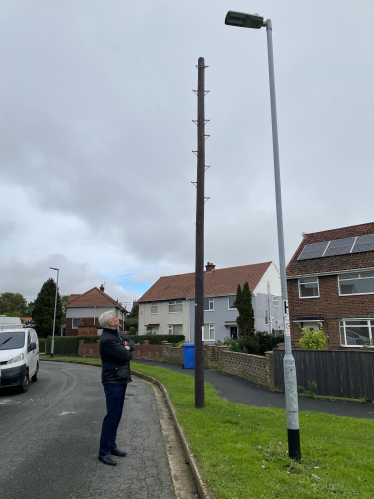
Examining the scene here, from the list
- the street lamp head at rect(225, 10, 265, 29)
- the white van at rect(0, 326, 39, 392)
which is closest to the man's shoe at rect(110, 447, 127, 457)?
the white van at rect(0, 326, 39, 392)

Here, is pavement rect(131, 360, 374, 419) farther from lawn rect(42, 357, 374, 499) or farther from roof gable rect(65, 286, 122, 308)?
roof gable rect(65, 286, 122, 308)

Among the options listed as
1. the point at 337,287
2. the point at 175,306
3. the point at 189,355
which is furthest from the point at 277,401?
the point at 175,306

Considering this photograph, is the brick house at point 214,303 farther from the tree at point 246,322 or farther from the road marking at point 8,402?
the road marking at point 8,402

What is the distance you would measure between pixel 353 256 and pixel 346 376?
13767mm

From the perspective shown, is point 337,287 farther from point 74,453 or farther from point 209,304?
point 74,453

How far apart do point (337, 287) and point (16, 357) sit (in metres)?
19.1

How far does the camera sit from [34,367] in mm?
13391

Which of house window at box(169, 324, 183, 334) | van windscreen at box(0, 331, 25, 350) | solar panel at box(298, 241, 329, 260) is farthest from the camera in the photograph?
house window at box(169, 324, 183, 334)

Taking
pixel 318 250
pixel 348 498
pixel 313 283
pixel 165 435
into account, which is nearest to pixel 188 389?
pixel 165 435

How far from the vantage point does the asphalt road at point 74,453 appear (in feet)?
14.1

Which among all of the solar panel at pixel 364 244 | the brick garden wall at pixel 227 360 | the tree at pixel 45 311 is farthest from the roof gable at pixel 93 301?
the solar panel at pixel 364 244

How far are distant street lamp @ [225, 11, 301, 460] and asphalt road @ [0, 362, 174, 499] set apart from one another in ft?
5.77

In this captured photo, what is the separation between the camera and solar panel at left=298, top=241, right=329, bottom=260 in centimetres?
2561

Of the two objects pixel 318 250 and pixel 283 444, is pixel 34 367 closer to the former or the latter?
pixel 283 444
